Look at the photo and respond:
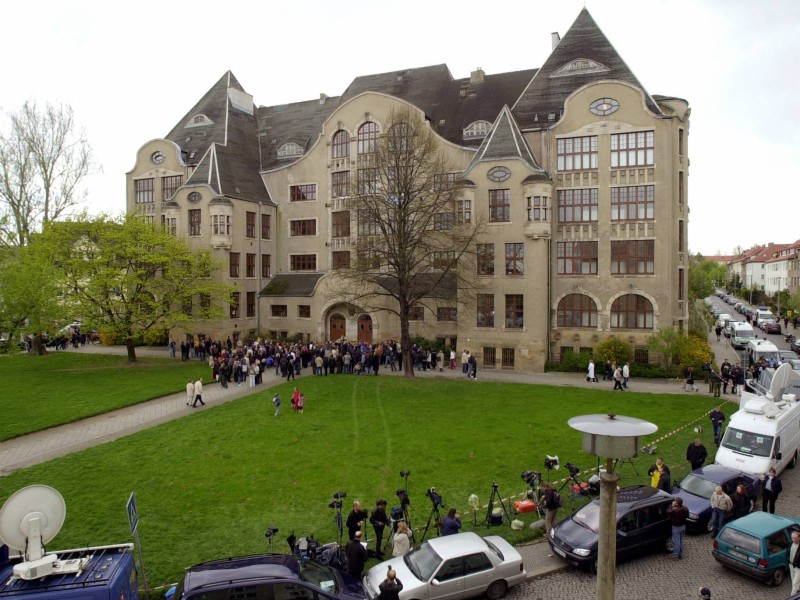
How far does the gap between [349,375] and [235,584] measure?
2363 cm

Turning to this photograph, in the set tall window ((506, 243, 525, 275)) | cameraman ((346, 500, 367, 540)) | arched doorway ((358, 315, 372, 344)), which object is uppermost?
tall window ((506, 243, 525, 275))

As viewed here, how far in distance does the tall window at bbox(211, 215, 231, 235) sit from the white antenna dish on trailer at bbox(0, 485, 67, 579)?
35.8 metres

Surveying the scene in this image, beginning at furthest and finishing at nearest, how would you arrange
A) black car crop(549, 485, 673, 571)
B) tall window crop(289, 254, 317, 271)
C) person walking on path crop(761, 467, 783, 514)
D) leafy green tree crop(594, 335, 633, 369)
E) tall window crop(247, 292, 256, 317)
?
1. tall window crop(289, 254, 317, 271)
2. tall window crop(247, 292, 256, 317)
3. leafy green tree crop(594, 335, 633, 369)
4. person walking on path crop(761, 467, 783, 514)
5. black car crop(549, 485, 673, 571)

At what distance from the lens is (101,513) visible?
14758 mm

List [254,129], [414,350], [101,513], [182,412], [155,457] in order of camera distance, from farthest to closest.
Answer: [254,129] < [414,350] < [182,412] < [155,457] < [101,513]

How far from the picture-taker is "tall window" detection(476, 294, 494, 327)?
1473 inches

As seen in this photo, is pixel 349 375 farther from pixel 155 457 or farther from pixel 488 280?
pixel 155 457

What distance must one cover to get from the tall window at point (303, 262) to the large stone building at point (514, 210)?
0.12m

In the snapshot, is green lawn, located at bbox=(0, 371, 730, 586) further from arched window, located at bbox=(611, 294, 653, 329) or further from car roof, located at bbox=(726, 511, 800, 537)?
arched window, located at bbox=(611, 294, 653, 329)

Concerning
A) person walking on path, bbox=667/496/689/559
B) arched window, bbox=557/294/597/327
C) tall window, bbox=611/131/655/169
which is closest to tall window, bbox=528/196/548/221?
tall window, bbox=611/131/655/169

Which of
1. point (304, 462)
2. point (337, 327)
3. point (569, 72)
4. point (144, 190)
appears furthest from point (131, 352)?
point (569, 72)

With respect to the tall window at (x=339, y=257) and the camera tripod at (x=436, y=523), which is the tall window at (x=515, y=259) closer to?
the tall window at (x=339, y=257)

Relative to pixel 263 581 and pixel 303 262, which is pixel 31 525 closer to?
pixel 263 581

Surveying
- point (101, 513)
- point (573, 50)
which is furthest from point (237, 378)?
point (573, 50)
